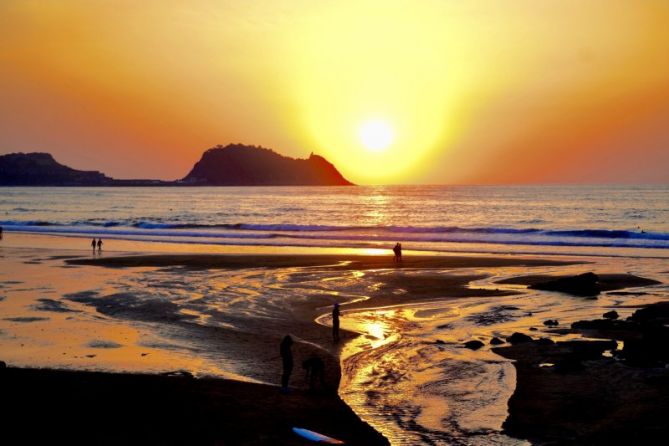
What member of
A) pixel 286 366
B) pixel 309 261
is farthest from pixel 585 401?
pixel 309 261

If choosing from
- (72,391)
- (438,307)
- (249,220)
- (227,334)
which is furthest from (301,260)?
(249,220)

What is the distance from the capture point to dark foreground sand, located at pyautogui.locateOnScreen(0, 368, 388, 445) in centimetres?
1277

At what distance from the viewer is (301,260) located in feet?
150

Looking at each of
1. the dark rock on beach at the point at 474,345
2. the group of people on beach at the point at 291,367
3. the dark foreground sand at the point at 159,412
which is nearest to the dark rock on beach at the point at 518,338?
the dark rock on beach at the point at 474,345

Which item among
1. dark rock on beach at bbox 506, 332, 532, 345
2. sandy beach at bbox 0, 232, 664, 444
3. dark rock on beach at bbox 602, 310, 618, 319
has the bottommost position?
sandy beach at bbox 0, 232, 664, 444

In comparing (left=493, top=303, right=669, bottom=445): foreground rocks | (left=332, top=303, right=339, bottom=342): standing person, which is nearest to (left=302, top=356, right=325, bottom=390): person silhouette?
(left=493, top=303, right=669, bottom=445): foreground rocks

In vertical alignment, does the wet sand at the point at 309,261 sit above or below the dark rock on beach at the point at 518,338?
below

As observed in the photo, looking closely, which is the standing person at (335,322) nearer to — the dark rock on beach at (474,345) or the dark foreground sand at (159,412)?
the dark rock on beach at (474,345)

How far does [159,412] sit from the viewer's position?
46.3ft

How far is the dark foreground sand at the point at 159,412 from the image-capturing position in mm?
12774

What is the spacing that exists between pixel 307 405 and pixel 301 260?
1216 inches

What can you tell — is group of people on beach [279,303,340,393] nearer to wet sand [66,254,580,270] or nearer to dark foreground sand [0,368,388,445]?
dark foreground sand [0,368,388,445]

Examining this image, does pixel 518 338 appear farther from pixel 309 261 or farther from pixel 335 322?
pixel 309 261

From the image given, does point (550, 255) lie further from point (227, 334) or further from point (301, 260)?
point (227, 334)
